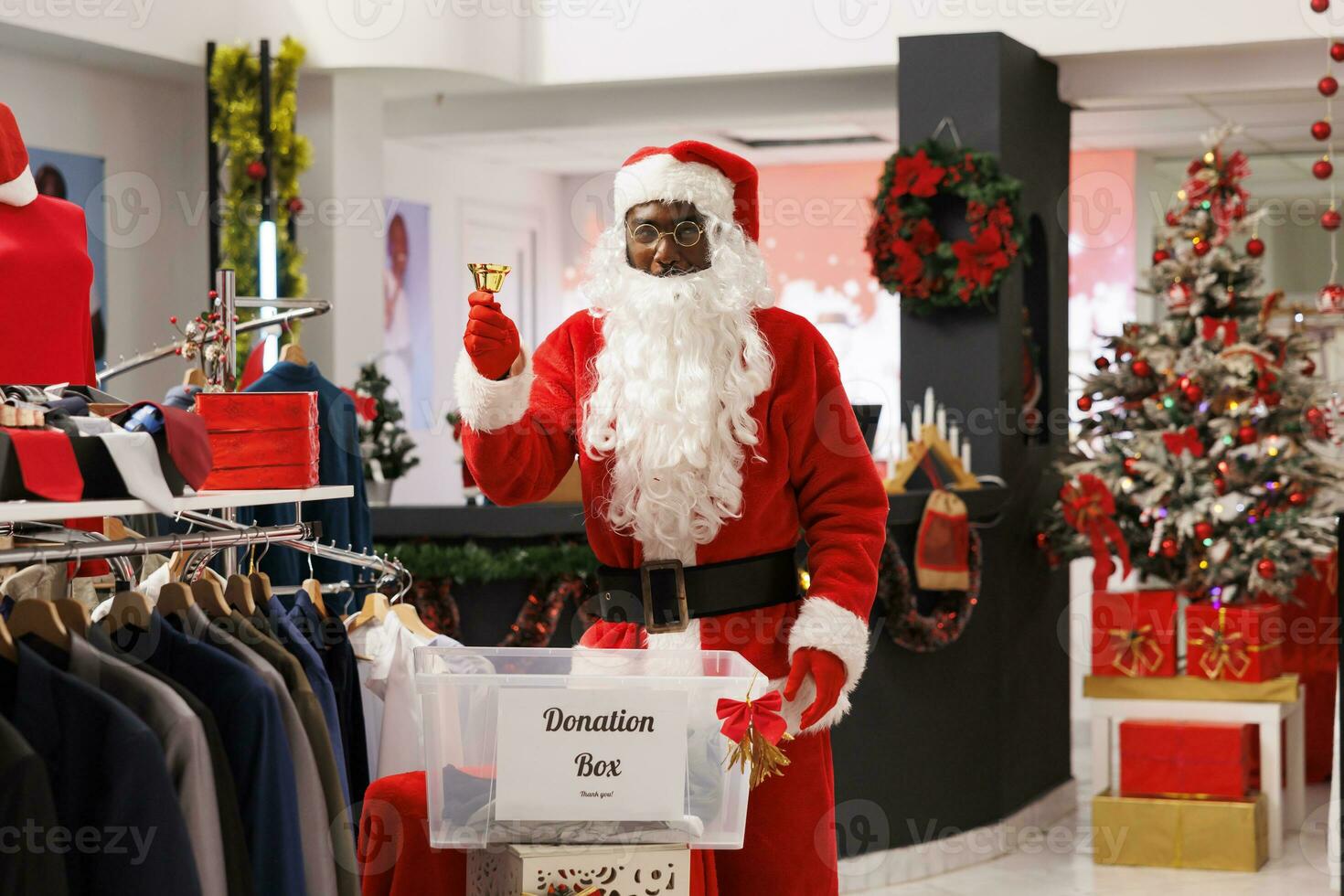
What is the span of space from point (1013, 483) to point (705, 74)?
2.05 meters

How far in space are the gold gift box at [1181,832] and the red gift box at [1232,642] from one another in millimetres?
405

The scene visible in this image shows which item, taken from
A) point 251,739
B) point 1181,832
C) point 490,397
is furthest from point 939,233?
point 251,739

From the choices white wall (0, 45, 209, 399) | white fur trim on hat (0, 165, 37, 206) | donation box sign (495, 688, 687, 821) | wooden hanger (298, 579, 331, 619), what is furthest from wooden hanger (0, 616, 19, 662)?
white wall (0, 45, 209, 399)

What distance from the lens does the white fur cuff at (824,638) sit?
236cm

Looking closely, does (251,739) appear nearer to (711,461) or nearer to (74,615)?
(74,615)

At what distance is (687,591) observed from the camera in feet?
8.01

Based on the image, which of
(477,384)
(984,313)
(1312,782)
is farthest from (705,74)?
(477,384)

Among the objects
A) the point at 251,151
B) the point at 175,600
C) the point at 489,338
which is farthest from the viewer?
the point at 251,151

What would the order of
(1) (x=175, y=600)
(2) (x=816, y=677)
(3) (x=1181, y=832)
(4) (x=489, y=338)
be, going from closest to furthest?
(1) (x=175, y=600), (4) (x=489, y=338), (2) (x=816, y=677), (3) (x=1181, y=832)

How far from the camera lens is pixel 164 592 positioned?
214 cm

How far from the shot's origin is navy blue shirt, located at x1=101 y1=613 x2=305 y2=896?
2000 millimetres

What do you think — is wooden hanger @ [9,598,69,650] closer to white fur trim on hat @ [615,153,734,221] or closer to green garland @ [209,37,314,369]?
white fur trim on hat @ [615,153,734,221]

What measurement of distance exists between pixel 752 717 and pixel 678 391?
0.65 m

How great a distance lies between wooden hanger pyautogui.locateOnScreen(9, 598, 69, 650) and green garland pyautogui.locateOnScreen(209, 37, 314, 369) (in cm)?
428
